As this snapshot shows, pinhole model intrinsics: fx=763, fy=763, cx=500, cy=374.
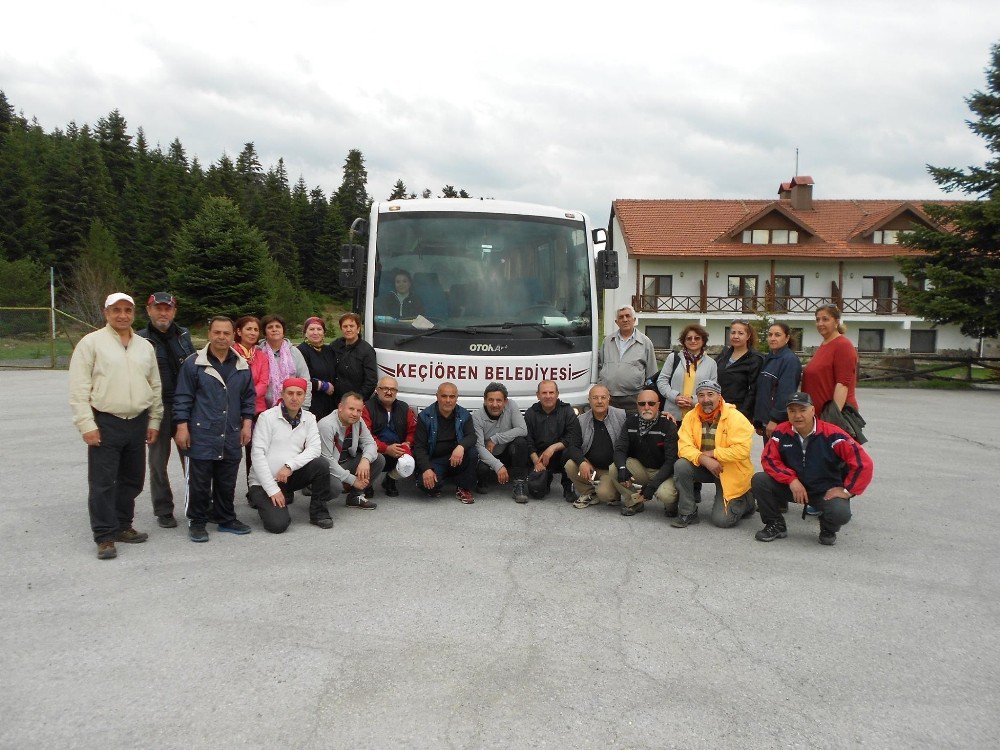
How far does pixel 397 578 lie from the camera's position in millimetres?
5121

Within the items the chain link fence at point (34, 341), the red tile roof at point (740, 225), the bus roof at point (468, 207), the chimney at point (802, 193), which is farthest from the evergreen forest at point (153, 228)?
the bus roof at point (468, 207)

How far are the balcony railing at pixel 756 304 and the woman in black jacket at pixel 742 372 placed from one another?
110 feet

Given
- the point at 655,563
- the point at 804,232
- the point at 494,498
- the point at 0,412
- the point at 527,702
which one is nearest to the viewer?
the point at 527,702

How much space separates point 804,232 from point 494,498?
37210 millimetres

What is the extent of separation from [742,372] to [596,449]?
155cm

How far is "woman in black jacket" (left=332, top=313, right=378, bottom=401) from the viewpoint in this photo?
7.56 m

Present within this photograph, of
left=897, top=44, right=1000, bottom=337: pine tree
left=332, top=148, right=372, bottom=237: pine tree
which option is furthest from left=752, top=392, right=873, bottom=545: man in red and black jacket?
left=332, top=148, right=372, bottom=237: pine tree

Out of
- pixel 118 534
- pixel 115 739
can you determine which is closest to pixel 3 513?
pixel 118 534

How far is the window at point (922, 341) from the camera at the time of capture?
133 ft

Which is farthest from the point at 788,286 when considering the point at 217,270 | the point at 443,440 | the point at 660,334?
the point at 443,440

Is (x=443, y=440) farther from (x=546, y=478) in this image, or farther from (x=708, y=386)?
(x=708, y=386)

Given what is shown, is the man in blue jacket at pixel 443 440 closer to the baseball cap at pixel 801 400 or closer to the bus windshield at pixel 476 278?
the bus windshield at pixel 476 278

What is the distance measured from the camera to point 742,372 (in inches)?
281

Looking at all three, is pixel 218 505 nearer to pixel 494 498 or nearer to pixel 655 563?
pixel 494 498
